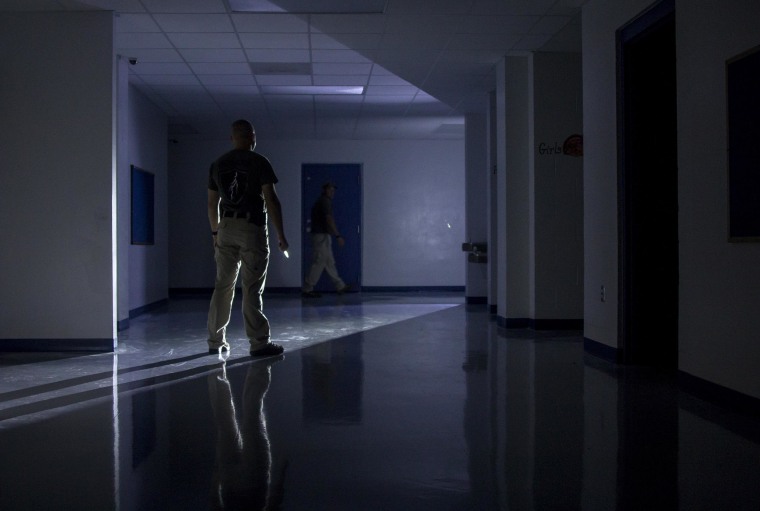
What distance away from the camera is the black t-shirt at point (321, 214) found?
38.3 feet

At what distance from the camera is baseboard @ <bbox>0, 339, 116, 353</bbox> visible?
18.6 feet

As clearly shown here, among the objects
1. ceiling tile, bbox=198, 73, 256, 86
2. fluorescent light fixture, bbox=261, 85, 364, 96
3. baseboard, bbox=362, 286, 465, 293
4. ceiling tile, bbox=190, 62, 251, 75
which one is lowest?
baseboard, bbox=362, 286, 465, 293

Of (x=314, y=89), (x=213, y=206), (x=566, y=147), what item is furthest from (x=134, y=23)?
(x=566, y=147)

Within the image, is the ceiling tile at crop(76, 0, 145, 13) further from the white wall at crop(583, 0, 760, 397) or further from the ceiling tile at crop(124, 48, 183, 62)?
the white wall at crop(583, 0, 760, 397)

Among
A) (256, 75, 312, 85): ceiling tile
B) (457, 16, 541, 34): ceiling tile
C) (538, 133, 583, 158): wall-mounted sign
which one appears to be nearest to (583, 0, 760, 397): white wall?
(457, 16, 541, 34): ceiling tile

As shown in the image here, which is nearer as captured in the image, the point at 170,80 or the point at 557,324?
the point at 557,324

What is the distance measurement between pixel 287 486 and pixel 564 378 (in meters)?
2.44

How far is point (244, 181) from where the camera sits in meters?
5.00

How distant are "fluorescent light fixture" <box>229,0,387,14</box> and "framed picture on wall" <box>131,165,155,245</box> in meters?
3.27

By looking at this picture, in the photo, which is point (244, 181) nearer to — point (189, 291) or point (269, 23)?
point (269, 23)

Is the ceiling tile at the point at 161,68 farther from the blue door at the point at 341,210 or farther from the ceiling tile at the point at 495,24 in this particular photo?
the blue door at the point at 341,210

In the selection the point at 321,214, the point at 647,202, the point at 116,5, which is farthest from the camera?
the point at 321,214

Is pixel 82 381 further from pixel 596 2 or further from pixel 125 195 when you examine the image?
pixel 596 2

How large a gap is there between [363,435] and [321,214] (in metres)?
8.90
